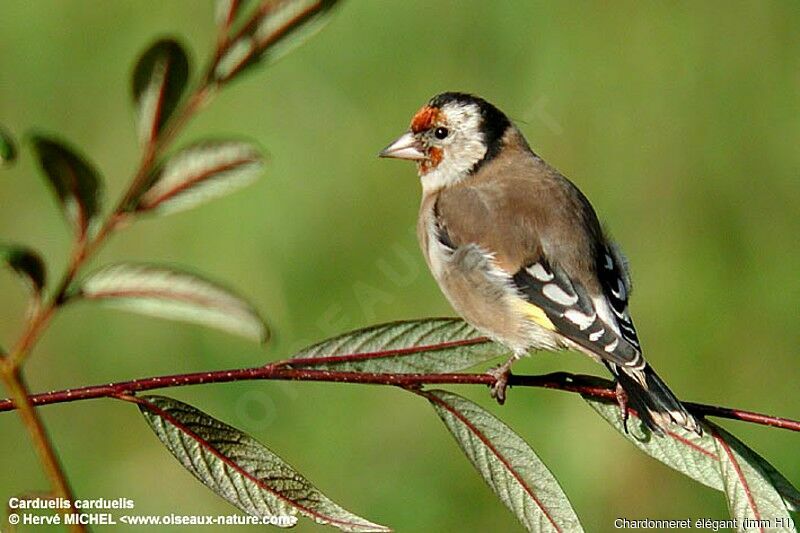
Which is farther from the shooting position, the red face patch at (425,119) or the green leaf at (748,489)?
the red face patch at (425,119)

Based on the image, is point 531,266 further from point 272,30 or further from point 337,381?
point 272,30

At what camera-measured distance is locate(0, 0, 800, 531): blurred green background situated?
4.36m

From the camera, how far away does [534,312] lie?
2711 millimetres

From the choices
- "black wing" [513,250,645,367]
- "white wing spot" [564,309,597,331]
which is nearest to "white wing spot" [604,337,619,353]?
"black wing" [513,250,645,367]

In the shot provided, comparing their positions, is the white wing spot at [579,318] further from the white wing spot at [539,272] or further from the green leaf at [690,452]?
the green leaf at [690,452]

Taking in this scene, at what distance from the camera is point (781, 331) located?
15.2 feet

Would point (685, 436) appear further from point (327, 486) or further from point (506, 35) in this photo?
point (506, 35)

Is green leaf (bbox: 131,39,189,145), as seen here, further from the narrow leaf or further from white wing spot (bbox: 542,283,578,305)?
white wing spot (bbox: 542,283,578,305)

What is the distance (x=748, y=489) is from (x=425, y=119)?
6.42 ft

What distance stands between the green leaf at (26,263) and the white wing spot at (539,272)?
5.74 feet

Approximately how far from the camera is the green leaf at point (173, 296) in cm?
113

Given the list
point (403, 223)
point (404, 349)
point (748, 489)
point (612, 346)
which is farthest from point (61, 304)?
point (403, 223)

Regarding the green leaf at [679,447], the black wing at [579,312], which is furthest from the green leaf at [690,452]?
the black wing at [579,312]

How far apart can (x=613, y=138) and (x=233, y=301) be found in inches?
164
